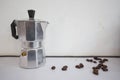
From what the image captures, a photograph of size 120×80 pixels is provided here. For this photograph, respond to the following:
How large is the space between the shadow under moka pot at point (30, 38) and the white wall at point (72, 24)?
0.19m

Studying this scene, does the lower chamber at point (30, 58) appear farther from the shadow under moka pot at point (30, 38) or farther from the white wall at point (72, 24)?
the white wall at point (72, 24)

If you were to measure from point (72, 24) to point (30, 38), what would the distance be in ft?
1.02

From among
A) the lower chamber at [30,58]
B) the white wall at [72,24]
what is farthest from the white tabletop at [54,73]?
the white wall at [72,24]

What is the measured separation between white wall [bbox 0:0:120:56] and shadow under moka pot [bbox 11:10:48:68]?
0.61 feet

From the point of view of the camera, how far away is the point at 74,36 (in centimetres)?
78

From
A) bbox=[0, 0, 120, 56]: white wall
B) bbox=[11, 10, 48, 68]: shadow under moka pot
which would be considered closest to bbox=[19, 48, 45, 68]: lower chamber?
bbox=[11, 10, 48, 68]: shadow under moka pot

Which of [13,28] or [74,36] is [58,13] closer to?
[74,36]

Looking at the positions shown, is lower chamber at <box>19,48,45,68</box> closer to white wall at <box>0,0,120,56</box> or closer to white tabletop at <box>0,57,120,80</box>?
white tabletop at <box>0,57,120,80</box>

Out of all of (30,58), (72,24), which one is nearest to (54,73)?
(30,58)

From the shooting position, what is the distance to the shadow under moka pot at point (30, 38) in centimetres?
56

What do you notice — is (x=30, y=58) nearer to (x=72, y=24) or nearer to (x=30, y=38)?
(x=30, y=38)

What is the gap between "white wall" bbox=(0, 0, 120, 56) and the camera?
75cm

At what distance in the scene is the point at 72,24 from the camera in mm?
768

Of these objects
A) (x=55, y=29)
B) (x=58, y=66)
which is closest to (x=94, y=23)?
(x=55, y=29)
